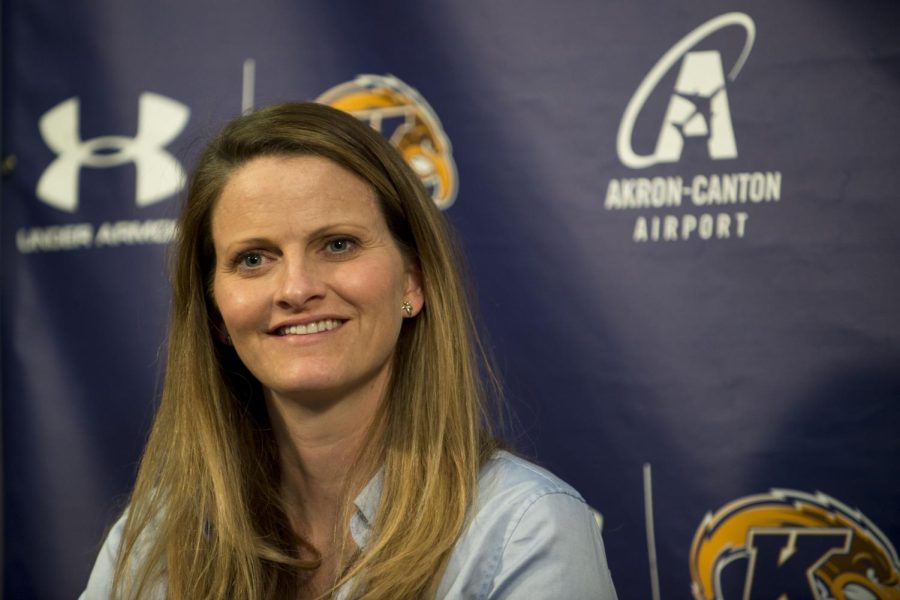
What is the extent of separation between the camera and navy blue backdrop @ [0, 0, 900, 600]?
1.89m

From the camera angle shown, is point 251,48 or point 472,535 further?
point 251,48

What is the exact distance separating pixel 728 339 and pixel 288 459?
2.74 ft

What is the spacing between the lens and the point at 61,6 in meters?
2.61

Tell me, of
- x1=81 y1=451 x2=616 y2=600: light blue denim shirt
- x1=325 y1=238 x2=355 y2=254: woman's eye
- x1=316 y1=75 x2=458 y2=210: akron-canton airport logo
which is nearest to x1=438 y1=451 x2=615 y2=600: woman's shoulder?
x1=81 y1=451 x2=616 y2=600: light blue denim shirt

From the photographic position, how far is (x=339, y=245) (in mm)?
1567

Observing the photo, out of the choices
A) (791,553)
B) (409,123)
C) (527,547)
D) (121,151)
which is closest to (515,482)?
(527,547)

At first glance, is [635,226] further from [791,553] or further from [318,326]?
[318,326]

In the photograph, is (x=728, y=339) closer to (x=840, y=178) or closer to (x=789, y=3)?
(x=840, y=178)

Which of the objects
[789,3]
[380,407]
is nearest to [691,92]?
[789,3]

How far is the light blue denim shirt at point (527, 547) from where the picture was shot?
1.41 meters

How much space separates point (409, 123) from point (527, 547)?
1.11 m

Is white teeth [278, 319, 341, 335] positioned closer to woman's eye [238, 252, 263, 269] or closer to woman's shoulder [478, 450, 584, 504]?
woman's eye [238, 252, 263, 269]

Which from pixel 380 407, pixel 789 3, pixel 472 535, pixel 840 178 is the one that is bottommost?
pixel 472 535

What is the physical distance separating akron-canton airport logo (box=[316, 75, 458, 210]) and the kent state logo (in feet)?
1.29
